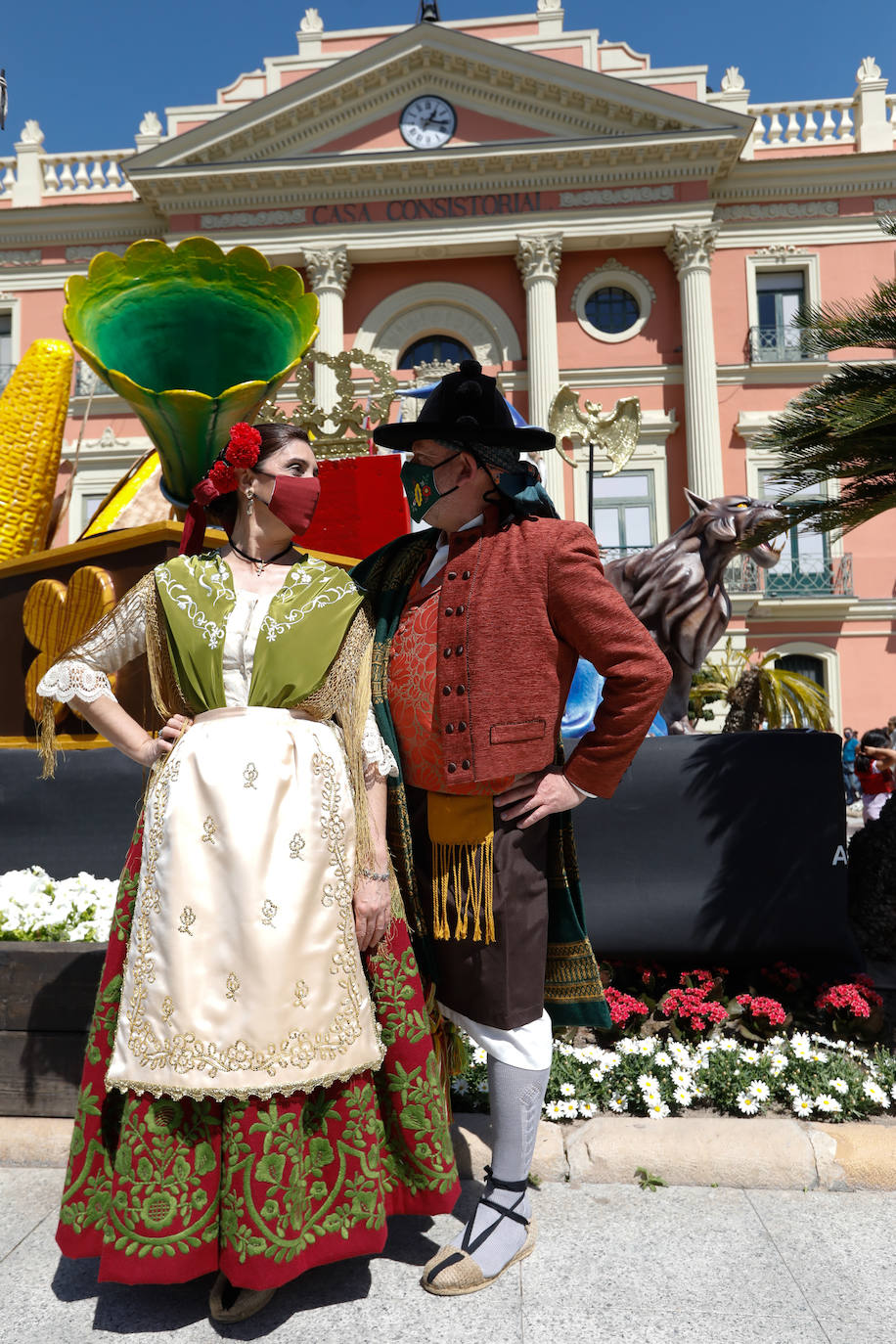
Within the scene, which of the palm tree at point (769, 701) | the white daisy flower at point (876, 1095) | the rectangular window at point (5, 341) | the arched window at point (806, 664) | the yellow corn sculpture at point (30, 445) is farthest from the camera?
the rectangular window at point (5, 341)

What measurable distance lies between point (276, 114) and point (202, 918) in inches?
912

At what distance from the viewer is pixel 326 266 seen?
21047mm

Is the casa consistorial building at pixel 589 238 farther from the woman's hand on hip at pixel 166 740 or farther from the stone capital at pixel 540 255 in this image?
the woman's hand on hip at pixel 166 740

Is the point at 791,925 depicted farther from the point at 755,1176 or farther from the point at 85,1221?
the point at 85,1221

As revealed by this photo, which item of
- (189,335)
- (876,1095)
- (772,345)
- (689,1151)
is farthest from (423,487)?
(772,345)

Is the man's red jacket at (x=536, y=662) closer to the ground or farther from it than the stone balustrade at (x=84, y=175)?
closer to the ground

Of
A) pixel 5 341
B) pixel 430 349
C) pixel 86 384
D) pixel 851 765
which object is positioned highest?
pixel 5 341

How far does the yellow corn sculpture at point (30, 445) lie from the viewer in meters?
4.56

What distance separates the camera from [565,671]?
2307 millimetres

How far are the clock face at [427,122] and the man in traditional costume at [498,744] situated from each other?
22195mm

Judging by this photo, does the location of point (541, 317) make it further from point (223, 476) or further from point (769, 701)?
point (223, 476)

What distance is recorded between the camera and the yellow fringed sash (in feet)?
7.14

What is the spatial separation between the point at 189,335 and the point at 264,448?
1.94m

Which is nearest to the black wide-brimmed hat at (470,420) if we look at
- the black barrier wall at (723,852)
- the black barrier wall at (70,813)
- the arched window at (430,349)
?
the black barrier wall at (723,852)
